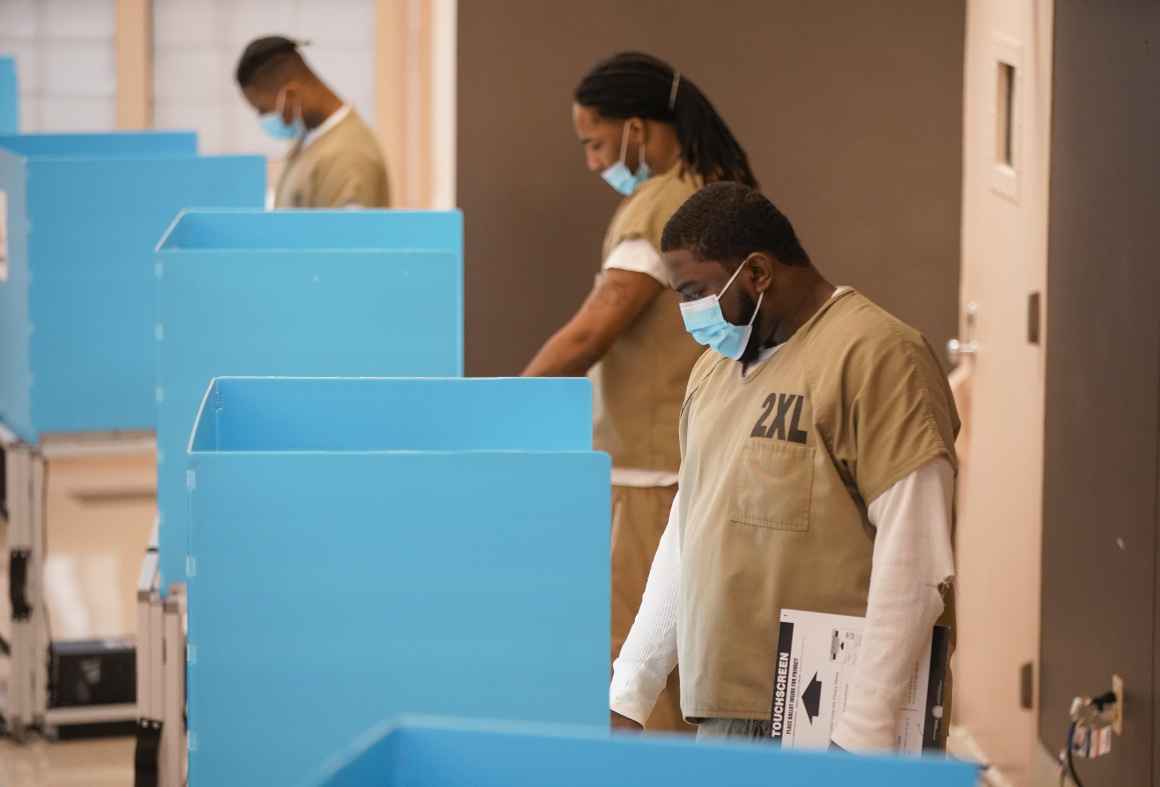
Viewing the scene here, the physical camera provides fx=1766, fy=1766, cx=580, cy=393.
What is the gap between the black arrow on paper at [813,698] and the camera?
1.79 meters

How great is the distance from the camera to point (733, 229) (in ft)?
6.17

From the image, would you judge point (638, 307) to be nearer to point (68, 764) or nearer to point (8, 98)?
point (68, 764)

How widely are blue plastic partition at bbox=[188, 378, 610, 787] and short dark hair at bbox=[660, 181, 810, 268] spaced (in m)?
0.31

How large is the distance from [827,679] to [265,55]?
273cm

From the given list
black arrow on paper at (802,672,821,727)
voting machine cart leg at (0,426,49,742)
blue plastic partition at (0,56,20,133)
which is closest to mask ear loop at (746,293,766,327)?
black arrow on paper at (802,672,821,727)

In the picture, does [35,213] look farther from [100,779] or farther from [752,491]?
[752,491]

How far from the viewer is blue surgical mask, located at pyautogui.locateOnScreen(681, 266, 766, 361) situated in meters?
1.87

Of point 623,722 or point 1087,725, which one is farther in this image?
point 1087,725

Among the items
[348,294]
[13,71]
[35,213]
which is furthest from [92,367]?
[13,71]

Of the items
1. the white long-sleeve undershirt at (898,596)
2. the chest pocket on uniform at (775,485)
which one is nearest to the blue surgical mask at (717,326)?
the chest pocket on uniform at (775,485)

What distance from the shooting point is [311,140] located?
4.05 meters

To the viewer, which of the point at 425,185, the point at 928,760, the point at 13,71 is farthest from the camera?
the point at 425,185

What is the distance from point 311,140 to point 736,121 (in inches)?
38.5

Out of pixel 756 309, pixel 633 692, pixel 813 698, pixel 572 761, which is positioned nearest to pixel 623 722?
pixel 633 692
